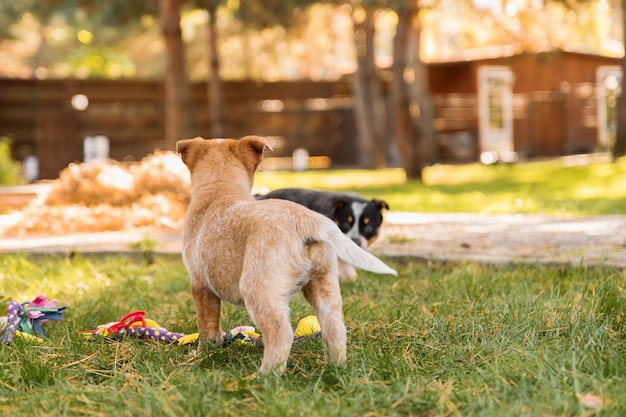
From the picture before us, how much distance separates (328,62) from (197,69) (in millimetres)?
17495

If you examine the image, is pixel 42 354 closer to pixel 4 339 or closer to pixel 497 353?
pixel 4 339

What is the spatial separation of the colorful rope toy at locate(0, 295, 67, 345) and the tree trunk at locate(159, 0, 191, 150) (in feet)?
38.5

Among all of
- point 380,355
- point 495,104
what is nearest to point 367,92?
point 495,104

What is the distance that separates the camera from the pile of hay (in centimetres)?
1004

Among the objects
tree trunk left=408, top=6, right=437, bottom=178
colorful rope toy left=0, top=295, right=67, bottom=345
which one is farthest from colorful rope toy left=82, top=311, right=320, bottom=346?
tree trunk left=408, top=6, right=437, bottom=178

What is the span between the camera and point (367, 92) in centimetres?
2339

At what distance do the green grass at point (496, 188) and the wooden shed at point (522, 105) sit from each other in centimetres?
598

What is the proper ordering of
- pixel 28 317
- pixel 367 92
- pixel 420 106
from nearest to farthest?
pixel 28 317, pixel 420 106, pixel 367 92

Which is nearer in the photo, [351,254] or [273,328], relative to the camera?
[273,328]

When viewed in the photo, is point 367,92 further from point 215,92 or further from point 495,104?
point 495,104

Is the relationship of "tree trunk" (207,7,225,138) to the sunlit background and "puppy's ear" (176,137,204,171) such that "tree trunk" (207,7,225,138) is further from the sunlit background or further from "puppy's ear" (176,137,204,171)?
"puppy's ear" (176,137,204,171)

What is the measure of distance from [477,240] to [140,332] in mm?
4088

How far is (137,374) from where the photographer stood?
146 inches

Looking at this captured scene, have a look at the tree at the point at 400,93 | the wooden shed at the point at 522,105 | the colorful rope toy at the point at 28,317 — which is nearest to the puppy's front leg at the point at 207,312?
the colorful rope toy at the point at 28,317
